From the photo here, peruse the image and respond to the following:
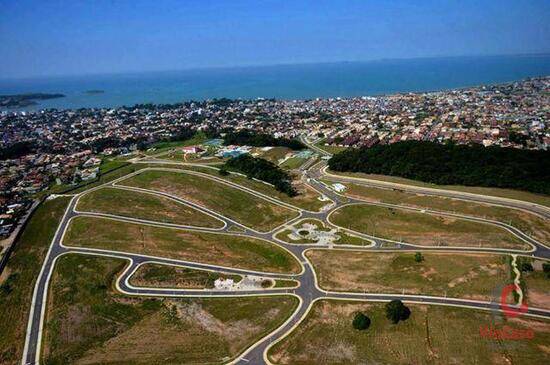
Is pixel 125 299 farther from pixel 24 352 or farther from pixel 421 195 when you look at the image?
pixel 421 195

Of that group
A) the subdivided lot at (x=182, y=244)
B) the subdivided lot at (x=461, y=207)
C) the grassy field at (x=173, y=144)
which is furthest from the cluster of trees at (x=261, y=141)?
the subdivided lot at (x=182, y=244)

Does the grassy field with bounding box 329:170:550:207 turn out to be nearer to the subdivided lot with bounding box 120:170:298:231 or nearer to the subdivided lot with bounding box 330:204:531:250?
the subdivided lot with bounding box 330:204:531:250

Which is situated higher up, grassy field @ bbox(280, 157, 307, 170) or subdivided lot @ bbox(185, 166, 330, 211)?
grassy field @ bbox(280, 157, 307, 170)

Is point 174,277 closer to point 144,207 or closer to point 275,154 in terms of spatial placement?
point 144,207

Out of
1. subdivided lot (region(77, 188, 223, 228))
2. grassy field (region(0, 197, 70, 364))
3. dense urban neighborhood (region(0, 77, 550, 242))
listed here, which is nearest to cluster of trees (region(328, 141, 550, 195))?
dense urban neighborhood (region(0, 77, 550, 242))

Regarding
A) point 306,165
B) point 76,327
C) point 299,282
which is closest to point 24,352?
point 76,327
